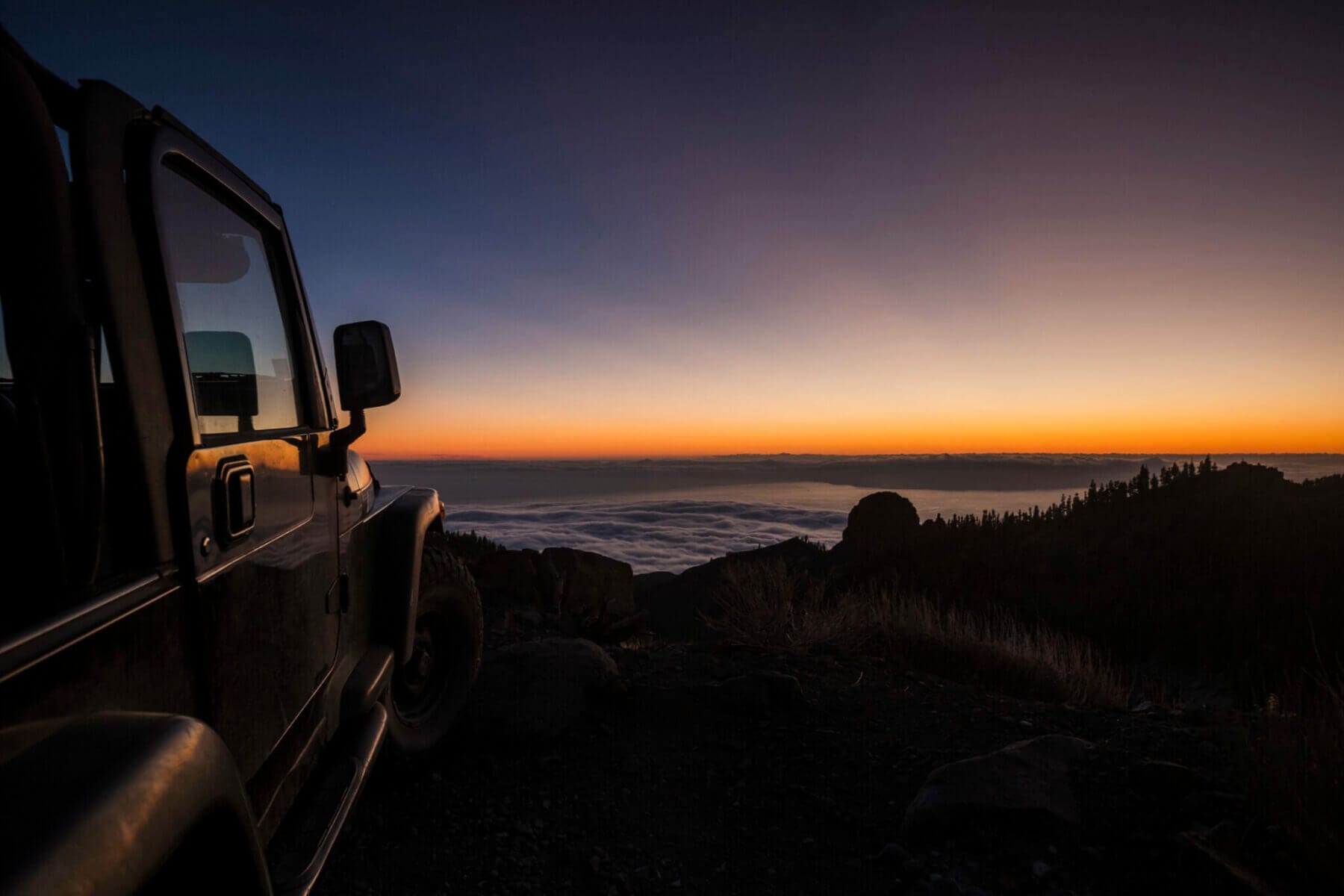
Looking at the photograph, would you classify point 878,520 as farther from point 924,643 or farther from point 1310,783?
point 1310,783

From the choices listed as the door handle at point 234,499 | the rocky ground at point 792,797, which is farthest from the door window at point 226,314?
the rocky ground at point 792,797

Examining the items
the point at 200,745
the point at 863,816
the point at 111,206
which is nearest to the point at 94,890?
the point at 200,745

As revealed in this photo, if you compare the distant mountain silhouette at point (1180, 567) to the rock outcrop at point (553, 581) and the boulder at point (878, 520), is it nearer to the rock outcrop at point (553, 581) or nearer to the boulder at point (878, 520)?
the boulder at point (878, 520)

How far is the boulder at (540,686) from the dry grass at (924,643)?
1.68m

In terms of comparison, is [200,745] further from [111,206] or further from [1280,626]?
[1280,626]

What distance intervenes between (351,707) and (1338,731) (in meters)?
3.57

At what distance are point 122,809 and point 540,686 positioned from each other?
11.4ft

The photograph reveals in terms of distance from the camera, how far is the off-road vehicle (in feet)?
3.05

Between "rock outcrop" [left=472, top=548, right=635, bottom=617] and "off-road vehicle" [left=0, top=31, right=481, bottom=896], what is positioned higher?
"off-road vehicle" [left=0, top=31, right=481, bottom=896]

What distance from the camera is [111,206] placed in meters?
1.33

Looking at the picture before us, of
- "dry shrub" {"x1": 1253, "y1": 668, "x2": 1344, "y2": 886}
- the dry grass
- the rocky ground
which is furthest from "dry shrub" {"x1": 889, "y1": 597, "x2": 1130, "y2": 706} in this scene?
"dry shrub" {"x1": 1253, "y1": 668, "x2": 1344, "y2": 886}

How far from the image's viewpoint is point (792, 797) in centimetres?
347

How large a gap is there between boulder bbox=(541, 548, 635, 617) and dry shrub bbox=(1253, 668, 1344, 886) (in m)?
7.08

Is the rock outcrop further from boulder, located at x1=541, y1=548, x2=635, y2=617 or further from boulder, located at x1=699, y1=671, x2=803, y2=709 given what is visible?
boulder, located at x1=699, y1=671, x2=803, y2=709
